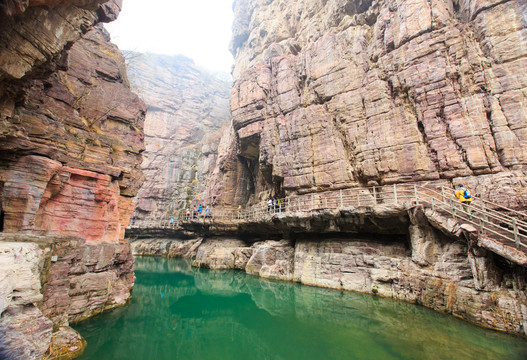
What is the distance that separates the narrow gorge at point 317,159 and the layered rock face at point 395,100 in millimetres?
92

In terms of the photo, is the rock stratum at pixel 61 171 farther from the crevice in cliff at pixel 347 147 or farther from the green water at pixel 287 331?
the crevice in cliff at pixel 347 147

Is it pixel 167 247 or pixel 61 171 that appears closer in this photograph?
pixel 61 171

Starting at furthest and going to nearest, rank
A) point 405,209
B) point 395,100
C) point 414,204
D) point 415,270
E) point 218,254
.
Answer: point 218,254, point 395,100, point 405,209, point 414,204, point 415,270

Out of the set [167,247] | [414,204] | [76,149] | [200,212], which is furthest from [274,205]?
[167,247]

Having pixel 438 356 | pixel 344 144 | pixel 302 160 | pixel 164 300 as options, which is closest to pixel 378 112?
pixel 344 144

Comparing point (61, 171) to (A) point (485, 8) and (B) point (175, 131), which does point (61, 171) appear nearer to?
(A) point (485, 8)

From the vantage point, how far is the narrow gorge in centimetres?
651

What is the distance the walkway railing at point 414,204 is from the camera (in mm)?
8602

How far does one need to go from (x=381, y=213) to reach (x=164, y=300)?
12.1m

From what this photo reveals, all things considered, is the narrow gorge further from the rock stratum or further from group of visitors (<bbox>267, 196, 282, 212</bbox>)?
group of visitors (<bbox>267, 196, 282, 212</bbox>)

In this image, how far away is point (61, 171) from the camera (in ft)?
30.1

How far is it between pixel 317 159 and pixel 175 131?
121ft

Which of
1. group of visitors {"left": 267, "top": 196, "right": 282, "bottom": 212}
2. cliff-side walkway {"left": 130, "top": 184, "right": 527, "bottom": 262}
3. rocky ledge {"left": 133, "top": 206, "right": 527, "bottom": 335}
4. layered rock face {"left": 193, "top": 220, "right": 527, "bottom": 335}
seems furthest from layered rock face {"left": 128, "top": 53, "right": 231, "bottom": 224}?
layered rock face {"left": 193, "top": 220, "right": 527, "bottom": 335}

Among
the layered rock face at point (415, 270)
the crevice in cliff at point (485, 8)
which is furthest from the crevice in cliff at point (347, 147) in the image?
the crevice in cliff at point (485, 8)
